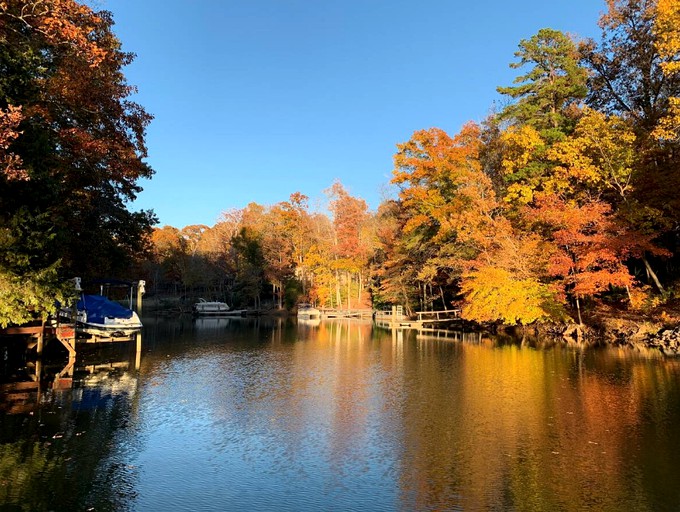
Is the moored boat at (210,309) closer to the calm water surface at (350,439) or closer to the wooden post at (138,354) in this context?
the wooden post at (138,354)

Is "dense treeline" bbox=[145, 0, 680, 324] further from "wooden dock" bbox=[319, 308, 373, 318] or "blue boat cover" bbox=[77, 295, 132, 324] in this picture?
"blue boat cover" bbox=[77, 295, 132, 324]

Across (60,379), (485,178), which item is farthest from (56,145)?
(485,178)

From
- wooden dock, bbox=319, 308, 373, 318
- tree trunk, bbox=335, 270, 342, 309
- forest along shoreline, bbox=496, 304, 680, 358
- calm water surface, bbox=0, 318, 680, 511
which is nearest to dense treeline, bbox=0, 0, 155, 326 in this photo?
calm water surface, bbox=0, 318, 680, 511

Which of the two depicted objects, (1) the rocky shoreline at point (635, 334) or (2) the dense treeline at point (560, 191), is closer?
(1) the rocky shoreline at point (635, 334)

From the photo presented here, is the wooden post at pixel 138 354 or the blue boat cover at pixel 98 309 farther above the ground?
the blue boat cover at pixel 98 309

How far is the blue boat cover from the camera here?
22.5 meters

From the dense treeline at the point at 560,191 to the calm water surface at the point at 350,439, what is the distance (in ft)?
29.1

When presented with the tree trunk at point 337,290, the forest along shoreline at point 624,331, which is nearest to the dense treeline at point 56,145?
the forest along shoreline at point 624,331

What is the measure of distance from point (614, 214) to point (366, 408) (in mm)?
19494

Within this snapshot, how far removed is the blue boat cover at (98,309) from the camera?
22544 mm

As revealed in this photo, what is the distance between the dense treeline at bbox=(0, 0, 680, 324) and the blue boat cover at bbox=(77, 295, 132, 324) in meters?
2.08

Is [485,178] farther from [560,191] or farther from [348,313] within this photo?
[348,313]

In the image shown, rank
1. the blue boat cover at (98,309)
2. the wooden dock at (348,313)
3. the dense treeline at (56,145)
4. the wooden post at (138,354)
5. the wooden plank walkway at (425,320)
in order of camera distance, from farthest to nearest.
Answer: the wooden dock at (348,313) < the wooden plank walkway at (425,320) < the blue boat cover at (98,309) < the wooden post at (138,354) < the dense treeline at (56,145)

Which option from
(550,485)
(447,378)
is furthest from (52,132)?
(550,485)
